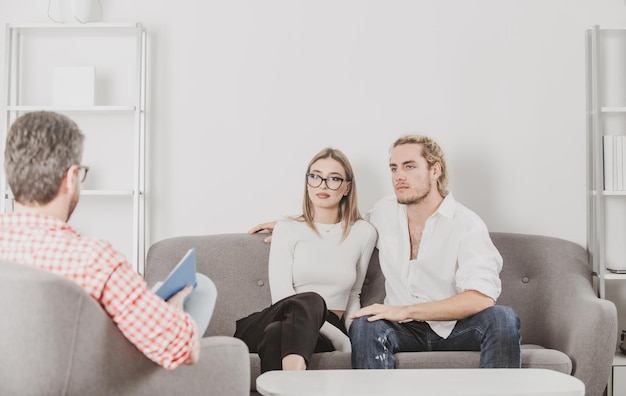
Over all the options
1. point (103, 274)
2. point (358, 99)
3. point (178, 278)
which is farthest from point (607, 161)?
point (103, 274)

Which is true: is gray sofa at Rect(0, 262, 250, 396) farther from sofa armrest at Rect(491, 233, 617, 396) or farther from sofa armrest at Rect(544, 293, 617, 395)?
sofa armrest at Rect(491, 233, 617, 396)

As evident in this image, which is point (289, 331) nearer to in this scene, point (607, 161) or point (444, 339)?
point (444, 339)

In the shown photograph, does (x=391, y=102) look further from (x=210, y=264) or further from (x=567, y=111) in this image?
(x=210, y=264)

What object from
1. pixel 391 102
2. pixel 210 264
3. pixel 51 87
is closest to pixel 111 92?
pixel 51 87

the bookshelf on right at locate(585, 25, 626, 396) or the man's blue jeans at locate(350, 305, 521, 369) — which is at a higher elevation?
the bookshelf on right at locate(585, 25, 626, 396)

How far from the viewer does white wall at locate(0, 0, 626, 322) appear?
3490mm

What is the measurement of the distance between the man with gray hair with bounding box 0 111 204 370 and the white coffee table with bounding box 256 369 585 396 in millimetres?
379

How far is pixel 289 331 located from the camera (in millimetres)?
2459

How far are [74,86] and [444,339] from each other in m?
1.94

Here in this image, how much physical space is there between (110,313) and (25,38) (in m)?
2.34

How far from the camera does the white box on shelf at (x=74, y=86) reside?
3.30 m

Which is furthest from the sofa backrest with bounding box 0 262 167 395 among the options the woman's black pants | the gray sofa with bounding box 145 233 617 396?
the gray sofa with bounding box 145 233 617 396

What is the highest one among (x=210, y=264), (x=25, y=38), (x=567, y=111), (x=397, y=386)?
(x=25, y=38)

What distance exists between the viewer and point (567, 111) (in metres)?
3.53
